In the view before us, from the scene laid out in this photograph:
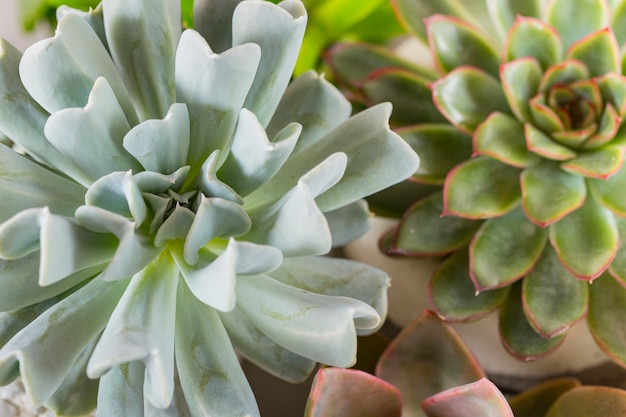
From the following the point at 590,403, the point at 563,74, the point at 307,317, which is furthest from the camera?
the point at 563,74

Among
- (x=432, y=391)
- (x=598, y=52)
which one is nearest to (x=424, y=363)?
(x=432, y=391)

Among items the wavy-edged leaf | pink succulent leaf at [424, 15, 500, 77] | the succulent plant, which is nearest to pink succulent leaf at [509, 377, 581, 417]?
the succulent plant

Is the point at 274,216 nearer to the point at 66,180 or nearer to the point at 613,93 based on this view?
the point at 66,180

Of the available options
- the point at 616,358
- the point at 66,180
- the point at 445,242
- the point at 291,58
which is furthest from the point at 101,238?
→ the point at 616,358

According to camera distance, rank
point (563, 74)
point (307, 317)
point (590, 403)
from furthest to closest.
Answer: point (563, 74) < point (590, 403) < point (307, 317)

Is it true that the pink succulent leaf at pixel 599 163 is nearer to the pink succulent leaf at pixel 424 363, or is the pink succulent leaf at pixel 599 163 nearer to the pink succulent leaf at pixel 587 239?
the pink succulent leaf at pixel 587 239

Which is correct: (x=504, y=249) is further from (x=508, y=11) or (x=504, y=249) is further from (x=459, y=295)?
(x=508, y=11)

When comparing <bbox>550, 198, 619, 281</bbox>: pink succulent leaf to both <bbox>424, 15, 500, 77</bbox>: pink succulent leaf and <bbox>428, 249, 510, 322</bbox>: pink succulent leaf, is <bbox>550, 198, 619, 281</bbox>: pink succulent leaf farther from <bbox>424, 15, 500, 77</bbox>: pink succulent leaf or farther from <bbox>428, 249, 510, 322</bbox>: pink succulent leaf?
<bbox>424, 15, 500, 77</bbox>: pink succulent leaf
